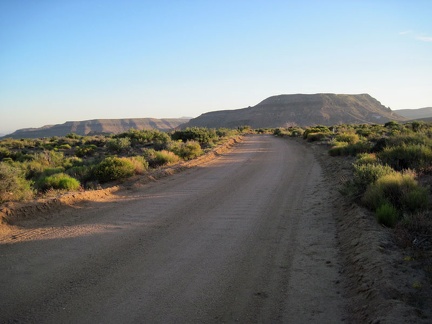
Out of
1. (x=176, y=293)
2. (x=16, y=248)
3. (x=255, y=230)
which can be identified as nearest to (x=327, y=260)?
(x=255, y=230)

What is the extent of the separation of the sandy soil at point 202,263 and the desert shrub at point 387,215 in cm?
19

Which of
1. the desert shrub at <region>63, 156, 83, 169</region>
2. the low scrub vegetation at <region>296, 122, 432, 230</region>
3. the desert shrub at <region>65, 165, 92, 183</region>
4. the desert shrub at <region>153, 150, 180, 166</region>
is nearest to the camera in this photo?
the low scrub vegetation at <region>296, 122, 432, 230</region>

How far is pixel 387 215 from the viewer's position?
7.09 meters

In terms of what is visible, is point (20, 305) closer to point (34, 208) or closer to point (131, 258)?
point (131, 258)

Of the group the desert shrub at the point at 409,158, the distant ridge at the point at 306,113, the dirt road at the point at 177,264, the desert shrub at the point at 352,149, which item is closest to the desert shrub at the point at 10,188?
the dirt road at the point at 177,264

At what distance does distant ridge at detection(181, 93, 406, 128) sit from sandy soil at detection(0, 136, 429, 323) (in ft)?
393

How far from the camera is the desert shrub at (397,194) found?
7.49 metres

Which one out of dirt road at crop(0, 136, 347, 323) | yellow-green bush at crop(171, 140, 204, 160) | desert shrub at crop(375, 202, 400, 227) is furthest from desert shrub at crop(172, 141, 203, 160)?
desert shrub at crop(375, 202, 400, 227)

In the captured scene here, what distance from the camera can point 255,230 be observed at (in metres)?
7.69

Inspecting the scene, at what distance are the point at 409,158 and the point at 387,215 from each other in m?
6.89

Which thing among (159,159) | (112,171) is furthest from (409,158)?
(159,159)

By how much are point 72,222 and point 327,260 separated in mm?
5886

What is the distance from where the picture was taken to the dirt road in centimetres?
452

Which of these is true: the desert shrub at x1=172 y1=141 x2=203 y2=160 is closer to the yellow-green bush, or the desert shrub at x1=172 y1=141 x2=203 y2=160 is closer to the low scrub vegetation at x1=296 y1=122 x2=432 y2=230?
the yellow-green bush
